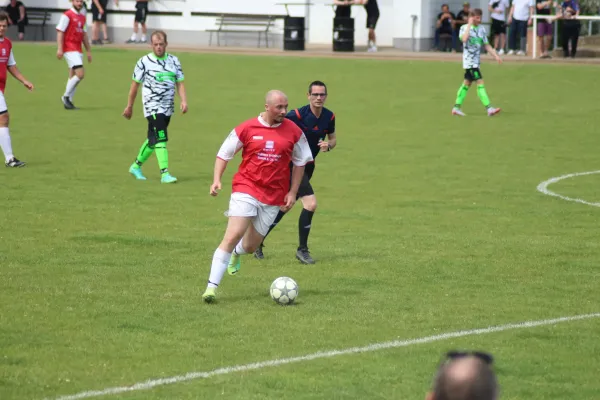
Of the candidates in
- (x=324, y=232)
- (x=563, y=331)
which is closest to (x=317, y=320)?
(x=563, y=331)

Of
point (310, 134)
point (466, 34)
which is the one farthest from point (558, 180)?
point (466, 34)

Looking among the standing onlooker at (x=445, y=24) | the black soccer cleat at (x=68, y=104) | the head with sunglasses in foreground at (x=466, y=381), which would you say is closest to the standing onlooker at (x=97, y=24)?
the standing onlooker at (x=445, y=24)

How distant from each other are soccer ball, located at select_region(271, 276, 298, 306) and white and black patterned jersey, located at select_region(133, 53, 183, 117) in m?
7.95

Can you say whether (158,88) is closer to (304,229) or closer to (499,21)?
(304,229)

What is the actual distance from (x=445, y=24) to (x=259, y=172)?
3463 centimetres

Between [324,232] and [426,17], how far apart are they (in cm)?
3275

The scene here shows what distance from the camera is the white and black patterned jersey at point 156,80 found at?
17734mm

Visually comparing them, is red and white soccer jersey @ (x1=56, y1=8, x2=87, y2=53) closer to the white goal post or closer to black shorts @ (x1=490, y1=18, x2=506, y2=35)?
the white goal post

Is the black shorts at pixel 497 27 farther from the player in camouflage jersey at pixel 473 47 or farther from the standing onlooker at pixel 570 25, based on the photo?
the player in camouflage jersey at pixel 473 47

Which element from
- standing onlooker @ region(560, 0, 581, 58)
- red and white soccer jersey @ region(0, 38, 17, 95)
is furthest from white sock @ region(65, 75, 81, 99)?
standing onlooker @ region(560, 0, 581, 58)

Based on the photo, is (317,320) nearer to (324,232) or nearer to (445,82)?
(324,232)

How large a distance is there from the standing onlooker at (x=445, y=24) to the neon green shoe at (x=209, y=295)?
34.6m

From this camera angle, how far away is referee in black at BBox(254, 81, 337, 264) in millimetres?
12438

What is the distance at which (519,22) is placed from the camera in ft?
136
